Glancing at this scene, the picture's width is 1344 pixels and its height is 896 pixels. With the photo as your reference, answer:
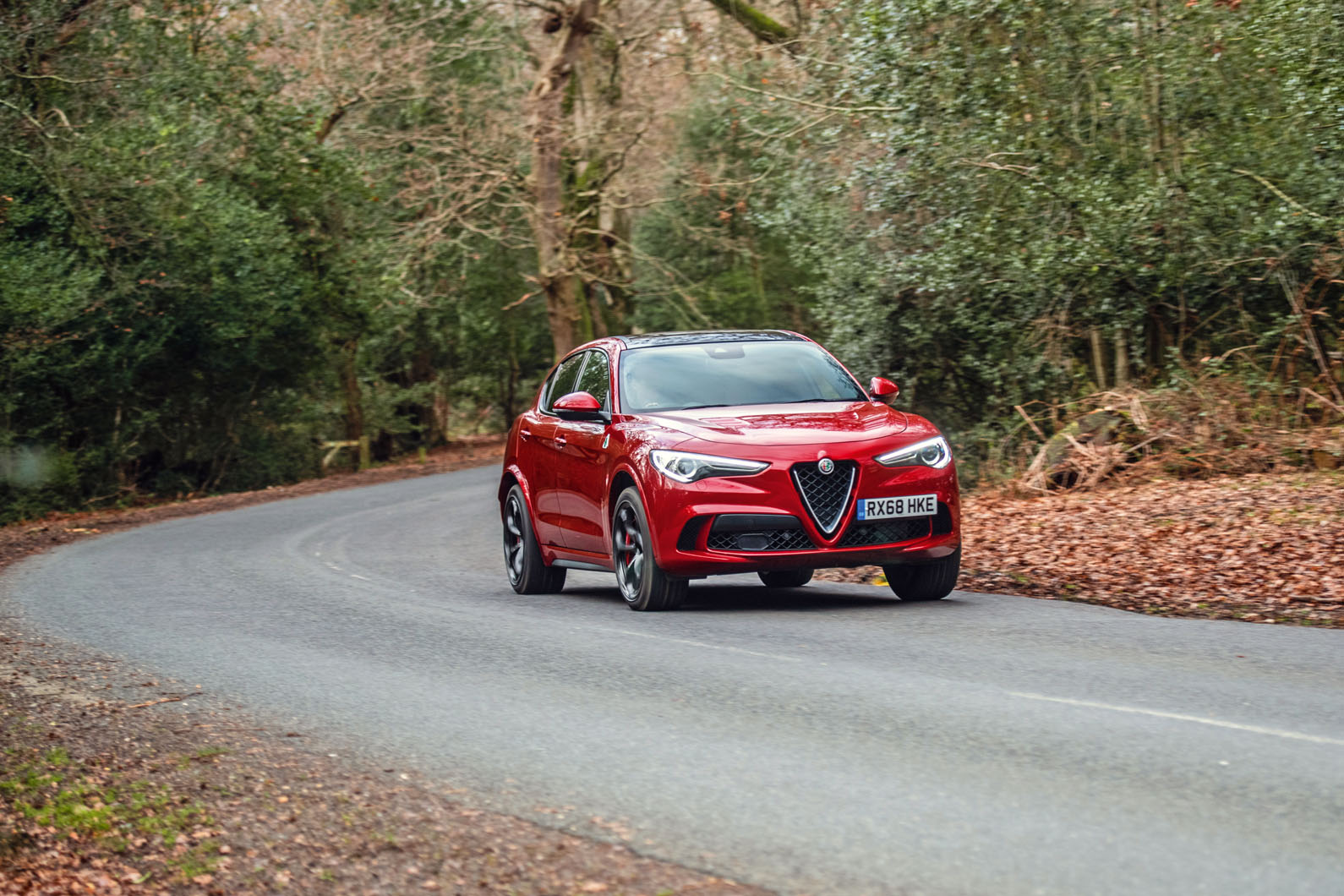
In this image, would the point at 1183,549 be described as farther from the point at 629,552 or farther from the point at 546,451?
the point at 546,451

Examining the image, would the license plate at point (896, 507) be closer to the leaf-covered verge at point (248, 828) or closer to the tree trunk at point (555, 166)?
the leaf-covered verge at point (248, 828)

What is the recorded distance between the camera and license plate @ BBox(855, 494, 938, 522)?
9438 mm

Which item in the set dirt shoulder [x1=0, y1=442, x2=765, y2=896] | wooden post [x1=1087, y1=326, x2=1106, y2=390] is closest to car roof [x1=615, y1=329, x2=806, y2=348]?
dirt shoulder [x1=0, y1=442, x2=765, y2=896]

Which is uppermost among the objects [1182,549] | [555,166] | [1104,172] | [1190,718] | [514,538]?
[555,166]

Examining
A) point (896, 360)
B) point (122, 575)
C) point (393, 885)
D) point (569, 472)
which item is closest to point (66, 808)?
point (393, 885)

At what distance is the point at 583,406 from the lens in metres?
10.4

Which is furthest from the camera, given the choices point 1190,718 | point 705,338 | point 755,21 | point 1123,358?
point 755,21

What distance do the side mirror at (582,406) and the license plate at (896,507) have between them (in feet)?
6.62

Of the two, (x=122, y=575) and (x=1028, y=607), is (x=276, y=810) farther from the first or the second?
(x=122, y=575)

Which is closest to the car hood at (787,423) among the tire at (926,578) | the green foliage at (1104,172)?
the tire at (926,578)

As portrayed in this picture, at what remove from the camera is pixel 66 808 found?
18.6ft

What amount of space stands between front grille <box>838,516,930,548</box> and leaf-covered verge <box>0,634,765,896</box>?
12.6 feet

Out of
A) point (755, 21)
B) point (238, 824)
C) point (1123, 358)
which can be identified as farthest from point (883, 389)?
point (755, 21)

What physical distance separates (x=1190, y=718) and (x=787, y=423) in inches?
154
